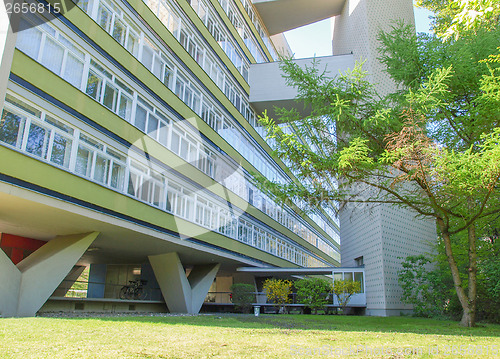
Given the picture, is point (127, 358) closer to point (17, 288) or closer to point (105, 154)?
point (17, 288)

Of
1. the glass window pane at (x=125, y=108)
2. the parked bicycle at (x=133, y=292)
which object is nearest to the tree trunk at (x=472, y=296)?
the glass window pane at (x=125, y=108)

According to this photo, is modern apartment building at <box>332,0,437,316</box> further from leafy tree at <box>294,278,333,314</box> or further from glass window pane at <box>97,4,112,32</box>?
glass window pane at <box>97,4,112,32</box>

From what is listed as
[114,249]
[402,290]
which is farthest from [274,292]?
[114,249]

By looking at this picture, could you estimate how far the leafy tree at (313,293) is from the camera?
92.5 ft

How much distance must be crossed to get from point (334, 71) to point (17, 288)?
27337 mm

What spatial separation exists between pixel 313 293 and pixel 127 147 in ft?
56.0

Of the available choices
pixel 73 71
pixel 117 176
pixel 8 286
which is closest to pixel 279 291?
pixel 117 176

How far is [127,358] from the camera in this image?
19.4 ft

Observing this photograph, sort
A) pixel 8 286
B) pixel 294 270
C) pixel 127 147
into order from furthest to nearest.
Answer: pixel 294 270 → pixel 127 147 → pixel 8 286

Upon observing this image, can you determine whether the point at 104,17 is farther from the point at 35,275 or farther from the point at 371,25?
the point at 371,25

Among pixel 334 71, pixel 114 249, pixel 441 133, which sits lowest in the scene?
pixel 114 249

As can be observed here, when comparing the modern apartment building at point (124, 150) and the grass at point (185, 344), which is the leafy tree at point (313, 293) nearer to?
the modern apartment building at point (124, 150)

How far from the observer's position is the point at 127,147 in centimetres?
1747

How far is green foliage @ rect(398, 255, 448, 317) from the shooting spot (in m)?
23.0
